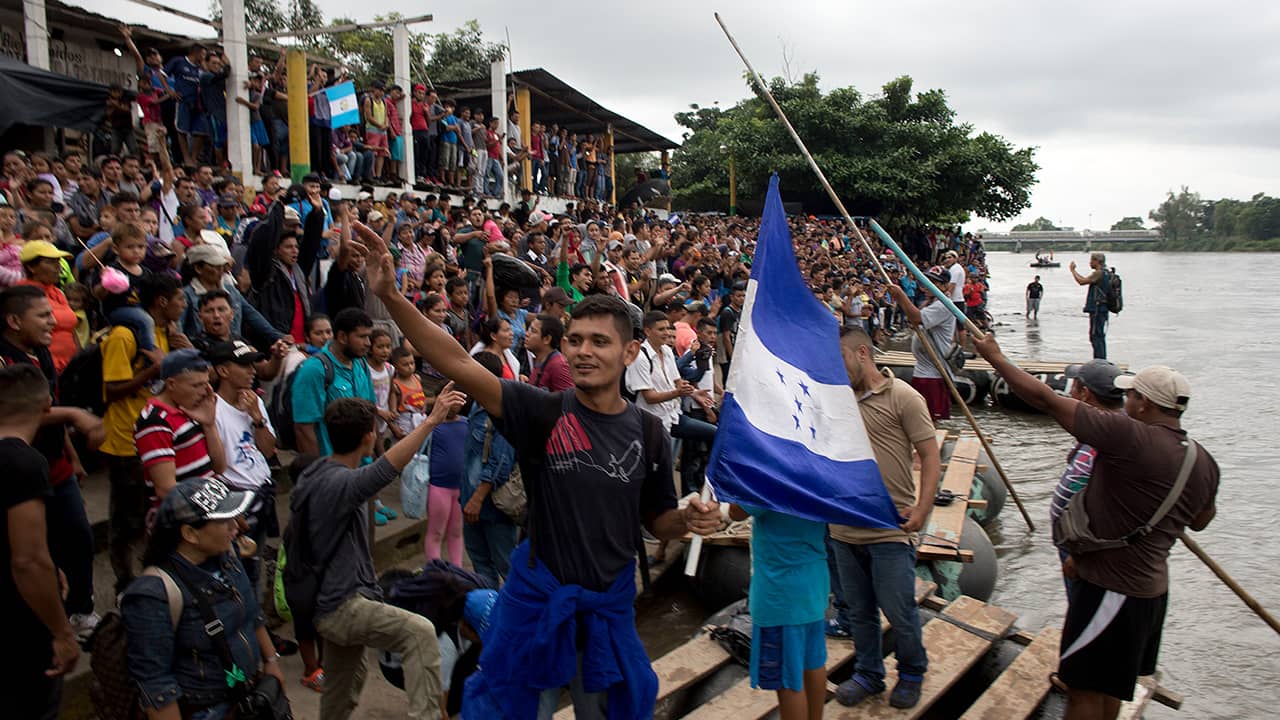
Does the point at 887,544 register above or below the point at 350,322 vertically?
below

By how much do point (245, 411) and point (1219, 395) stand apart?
1830cm

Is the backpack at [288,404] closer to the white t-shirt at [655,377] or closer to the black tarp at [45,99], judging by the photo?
the white t-shirt at [655,377]

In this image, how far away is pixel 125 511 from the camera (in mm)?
4641

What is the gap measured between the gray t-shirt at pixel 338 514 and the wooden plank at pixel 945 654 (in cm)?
242

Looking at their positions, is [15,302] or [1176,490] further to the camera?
[15,302]

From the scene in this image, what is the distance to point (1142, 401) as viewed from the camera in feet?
12.7

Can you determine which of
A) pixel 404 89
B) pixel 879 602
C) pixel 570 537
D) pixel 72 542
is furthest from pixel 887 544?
pixel 404 89

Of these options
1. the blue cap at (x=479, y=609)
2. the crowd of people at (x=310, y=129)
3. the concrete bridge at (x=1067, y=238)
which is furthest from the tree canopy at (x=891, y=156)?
the concrete bridge at (x=1067, y=238)

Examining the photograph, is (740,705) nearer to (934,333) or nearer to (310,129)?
(934,333)

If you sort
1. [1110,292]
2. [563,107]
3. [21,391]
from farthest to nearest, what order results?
[563,107]
[1110,292]
[21,391]

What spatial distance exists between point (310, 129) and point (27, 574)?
11503 mm

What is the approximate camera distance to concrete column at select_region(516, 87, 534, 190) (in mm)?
20203

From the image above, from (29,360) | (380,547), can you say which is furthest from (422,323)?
(380,547)

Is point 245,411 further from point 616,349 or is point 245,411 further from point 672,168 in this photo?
point 672,168
